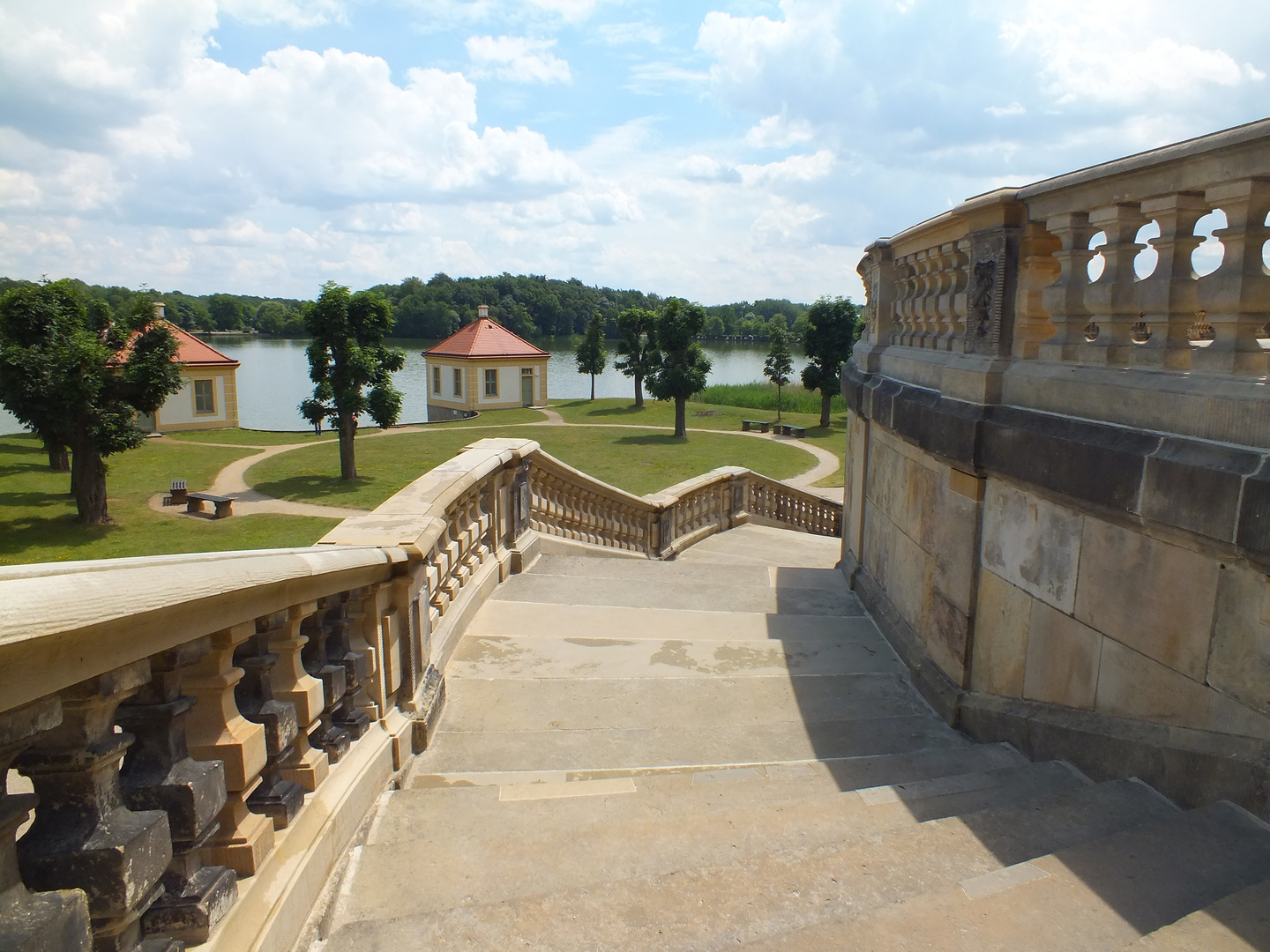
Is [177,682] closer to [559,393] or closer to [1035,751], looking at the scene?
[1035,751]

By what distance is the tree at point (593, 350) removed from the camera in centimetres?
4756

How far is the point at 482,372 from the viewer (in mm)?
42031

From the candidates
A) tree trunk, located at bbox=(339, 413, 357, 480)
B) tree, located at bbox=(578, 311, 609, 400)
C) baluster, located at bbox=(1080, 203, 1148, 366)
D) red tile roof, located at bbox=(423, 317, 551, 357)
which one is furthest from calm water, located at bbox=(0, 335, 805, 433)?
baluster, located at bbox=(1080, 203, 1148, 366)

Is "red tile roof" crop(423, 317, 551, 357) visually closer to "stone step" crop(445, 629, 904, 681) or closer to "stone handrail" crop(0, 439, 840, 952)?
"stone step" crop(445, 629, 904, 681)

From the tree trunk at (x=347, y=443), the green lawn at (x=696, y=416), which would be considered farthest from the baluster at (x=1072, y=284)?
the green lawn at (x=696, y=416)

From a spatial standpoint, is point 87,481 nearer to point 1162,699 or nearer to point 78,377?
point 78,377

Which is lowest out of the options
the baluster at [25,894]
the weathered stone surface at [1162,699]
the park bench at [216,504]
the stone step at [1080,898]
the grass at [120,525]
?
the grass at [120,525]

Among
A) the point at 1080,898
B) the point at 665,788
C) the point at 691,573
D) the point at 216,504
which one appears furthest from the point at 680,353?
the point at 1080,898

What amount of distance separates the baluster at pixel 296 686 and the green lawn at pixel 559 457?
61.6ft

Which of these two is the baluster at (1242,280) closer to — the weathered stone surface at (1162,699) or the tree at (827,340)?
the weathered stone surface at (1162,699)

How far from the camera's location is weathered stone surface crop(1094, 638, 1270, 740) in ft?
8.60

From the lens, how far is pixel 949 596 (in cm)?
437

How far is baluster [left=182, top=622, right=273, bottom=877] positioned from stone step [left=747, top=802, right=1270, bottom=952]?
128 cm

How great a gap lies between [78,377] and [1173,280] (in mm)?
19636
